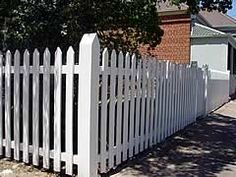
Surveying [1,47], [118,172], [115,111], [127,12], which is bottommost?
[118,172]

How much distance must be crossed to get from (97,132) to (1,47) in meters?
4.11

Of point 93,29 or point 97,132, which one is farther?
point 93,29

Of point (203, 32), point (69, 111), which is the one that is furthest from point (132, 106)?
point (203, 32)

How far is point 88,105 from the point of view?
5.62 meters

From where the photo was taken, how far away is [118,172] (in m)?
6.27

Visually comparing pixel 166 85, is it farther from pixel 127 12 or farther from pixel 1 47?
pixel 1 47

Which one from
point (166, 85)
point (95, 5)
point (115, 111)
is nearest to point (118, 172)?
point (115, 111)

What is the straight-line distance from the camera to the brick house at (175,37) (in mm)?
24953

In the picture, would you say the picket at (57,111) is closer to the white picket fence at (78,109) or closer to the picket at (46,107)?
the white picket fence at (78,109)

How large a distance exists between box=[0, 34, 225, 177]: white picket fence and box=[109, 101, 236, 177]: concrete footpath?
28 centimetres

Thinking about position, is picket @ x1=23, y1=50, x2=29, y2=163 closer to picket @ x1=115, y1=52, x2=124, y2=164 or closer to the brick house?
picket @ x1=115, y1=52, x2=124, y2=164

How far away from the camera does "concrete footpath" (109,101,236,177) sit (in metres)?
6.47

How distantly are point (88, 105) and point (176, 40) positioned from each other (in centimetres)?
2015

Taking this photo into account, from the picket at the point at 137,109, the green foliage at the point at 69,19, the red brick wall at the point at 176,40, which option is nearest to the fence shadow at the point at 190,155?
the picket at the point at 137,109
